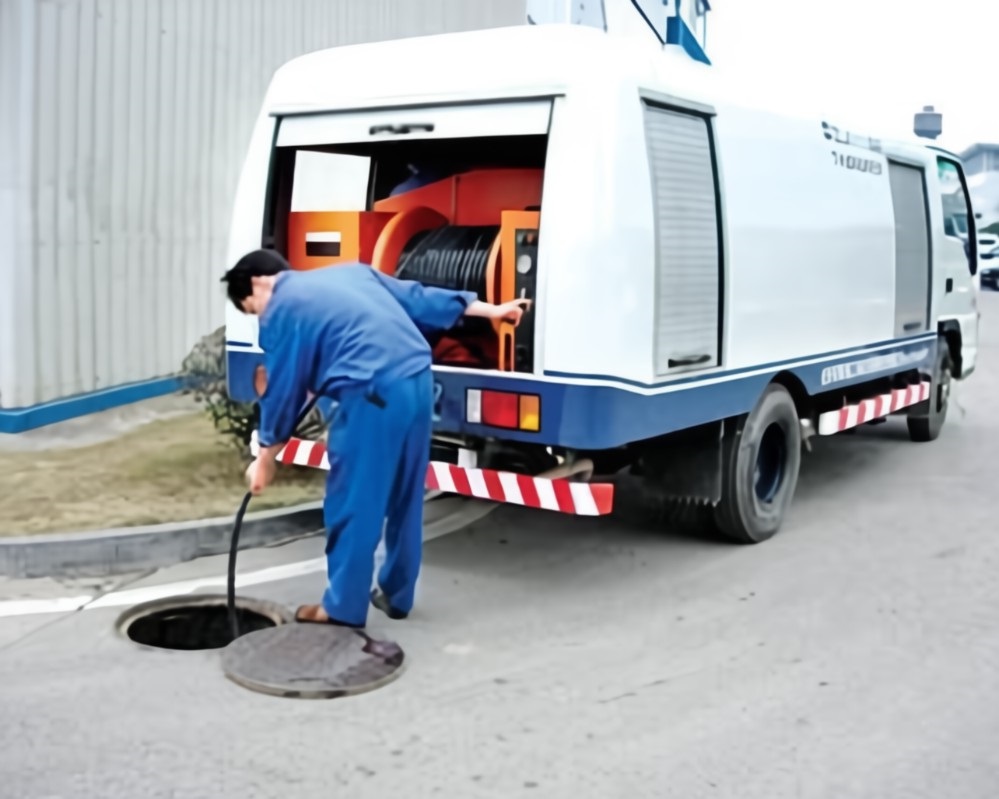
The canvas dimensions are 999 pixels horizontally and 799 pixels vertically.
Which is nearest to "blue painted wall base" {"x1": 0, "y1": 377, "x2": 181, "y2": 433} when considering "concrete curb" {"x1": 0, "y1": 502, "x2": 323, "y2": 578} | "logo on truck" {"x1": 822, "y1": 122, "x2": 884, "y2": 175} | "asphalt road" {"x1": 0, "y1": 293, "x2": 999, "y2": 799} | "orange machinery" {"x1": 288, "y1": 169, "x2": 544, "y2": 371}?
"concrete curb" {"x1": 0, "y1": 502, "x2": 323, "y2": 578}

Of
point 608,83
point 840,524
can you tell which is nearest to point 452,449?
point 608,83

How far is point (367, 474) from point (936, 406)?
7081 mm

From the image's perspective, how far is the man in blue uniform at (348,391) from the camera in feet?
15.4

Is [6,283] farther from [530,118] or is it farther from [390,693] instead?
[390,693]

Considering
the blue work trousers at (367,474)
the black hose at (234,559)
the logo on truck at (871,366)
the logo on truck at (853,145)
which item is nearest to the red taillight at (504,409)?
the blue work trousers at (367,474)

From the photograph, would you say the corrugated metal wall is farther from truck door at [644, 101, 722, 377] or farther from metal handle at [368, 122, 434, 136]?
truck door at [644, 101, 722, 377]

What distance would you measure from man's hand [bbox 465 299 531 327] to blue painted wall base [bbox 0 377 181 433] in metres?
4.38

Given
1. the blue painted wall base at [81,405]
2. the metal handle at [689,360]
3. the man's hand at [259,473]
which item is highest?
the metal handle at [689,360]

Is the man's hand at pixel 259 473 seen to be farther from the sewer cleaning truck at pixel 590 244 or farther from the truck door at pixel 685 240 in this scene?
the truck door at pixel 685 240

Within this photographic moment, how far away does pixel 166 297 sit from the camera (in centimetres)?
970

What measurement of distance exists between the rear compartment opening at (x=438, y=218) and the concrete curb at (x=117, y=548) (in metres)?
1.47

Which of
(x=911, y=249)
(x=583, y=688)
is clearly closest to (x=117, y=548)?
(x=583, y=688)

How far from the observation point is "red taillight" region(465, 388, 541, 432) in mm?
5207

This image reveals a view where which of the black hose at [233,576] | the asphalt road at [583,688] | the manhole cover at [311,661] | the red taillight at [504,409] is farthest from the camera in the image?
the red taillight at [504,409]
